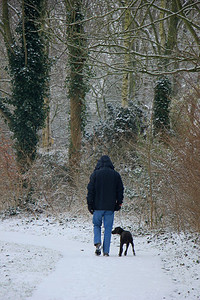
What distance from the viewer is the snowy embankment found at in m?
4.60

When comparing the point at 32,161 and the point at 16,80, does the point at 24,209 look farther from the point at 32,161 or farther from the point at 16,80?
the point at 16,80

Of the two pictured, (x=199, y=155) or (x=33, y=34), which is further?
(x=33, y=34)

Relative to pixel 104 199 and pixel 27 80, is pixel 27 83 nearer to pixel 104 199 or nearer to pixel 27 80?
pixel 27 80

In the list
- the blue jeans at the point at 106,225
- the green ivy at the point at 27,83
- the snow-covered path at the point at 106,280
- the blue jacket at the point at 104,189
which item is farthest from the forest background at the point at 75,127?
the snow-covered path at the point at 106,280

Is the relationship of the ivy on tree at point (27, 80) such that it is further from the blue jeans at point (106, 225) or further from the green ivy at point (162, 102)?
the blue jeans at point (106, 225)

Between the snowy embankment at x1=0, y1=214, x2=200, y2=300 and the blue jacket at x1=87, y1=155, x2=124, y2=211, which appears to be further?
the blue jacket at x1=87, y1=155, x2=124, y2=211

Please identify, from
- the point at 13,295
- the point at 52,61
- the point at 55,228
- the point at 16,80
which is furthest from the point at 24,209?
the point at 13,295

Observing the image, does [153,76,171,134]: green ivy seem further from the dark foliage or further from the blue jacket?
the blue jacket

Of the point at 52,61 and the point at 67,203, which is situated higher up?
the point at 52,61

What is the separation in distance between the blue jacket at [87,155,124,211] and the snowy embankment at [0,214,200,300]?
112 centimetres

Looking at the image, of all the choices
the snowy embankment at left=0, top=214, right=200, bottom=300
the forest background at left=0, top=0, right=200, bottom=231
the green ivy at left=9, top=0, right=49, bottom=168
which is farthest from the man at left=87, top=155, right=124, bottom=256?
the green ivy at left=9, top=0, right=49, bottom=168

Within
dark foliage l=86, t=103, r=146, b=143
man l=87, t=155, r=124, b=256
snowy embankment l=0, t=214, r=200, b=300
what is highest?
dark foliage l=86, t=103, r=146, b=143

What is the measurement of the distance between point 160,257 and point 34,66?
1119 centimetres

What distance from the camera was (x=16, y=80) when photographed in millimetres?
16109
